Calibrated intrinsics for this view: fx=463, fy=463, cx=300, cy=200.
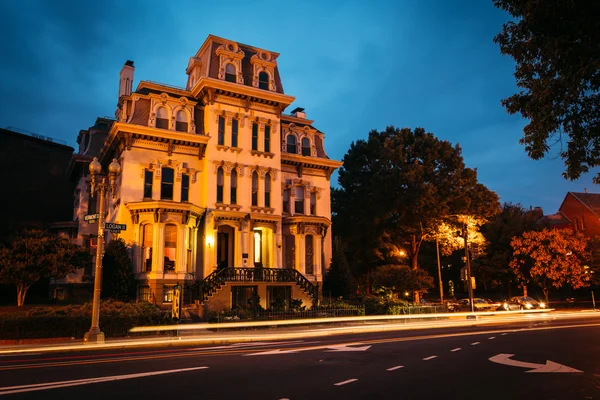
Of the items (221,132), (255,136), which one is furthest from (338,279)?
(221,132)

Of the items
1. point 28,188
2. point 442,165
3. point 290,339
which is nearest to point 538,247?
point 442,165

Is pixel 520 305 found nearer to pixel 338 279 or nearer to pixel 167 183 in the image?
pixel 338 279

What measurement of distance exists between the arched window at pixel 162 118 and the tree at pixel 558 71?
23.6 metres

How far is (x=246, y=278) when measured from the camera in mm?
29547

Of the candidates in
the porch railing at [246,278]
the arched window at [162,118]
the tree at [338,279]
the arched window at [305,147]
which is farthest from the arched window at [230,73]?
the tree at [338,279]

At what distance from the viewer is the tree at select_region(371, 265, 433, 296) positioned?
3659cm

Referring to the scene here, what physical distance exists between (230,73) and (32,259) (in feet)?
58.8

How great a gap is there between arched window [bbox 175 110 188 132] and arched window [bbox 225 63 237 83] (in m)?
4.16

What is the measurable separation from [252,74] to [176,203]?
38.8ft

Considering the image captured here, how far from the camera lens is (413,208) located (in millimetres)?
41656

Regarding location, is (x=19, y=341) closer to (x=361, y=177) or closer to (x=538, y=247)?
(x=361, y=177)

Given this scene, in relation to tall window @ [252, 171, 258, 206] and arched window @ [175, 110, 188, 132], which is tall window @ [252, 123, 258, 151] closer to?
tall window @ [252, 171, 258, 206]

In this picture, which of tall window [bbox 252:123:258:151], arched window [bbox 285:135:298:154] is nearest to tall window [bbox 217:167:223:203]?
tall window [bbox 252:123:258:151]

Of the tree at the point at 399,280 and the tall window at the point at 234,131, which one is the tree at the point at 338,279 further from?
the tall window at the point at 234,131
